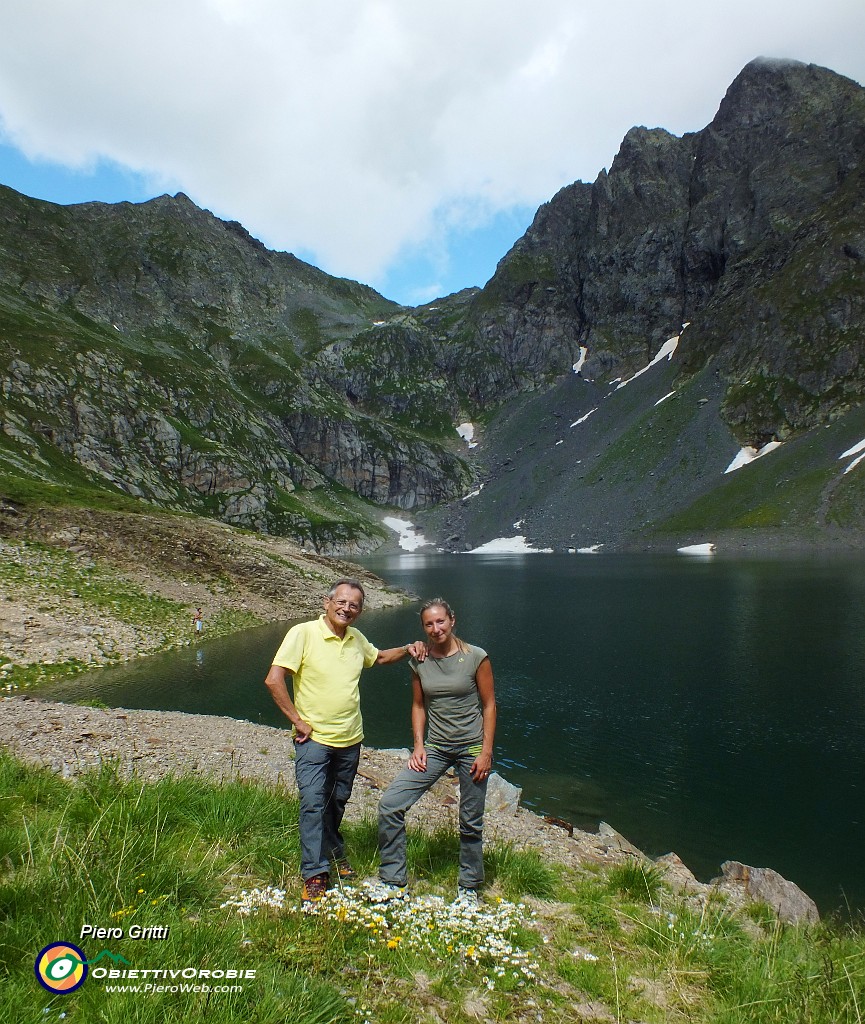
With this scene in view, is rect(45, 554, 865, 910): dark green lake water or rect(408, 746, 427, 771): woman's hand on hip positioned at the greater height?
rect(408, 746, 427, 771): woman's hand on hip

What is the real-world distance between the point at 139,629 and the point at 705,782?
3318cm

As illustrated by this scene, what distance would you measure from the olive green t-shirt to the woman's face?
1.06 feet

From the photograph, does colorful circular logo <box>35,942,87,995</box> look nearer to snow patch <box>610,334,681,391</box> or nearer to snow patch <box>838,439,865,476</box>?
snow patch <box>838,439,865,476</box>

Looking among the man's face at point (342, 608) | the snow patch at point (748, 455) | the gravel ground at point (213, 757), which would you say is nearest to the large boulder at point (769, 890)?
the gravel ground at point (213, 757)

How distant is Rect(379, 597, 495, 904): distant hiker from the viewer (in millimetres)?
6895

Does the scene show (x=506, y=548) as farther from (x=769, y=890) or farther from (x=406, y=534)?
(x=769, y=890)

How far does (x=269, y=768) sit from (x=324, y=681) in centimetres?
973

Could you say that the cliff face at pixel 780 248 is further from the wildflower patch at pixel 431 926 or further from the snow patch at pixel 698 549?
the wildflower patch at pixel 431 926

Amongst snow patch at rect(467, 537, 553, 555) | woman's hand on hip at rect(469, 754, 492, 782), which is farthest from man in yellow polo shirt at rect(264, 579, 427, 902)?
snow patch at rect(467, 537, 553, 555)

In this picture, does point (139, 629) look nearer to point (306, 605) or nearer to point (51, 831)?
point (306, 605)

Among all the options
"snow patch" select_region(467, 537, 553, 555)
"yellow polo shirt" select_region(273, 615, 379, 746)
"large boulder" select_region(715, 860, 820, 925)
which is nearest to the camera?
"yellow polo shirt" select_region(273, 615, 379, 746)

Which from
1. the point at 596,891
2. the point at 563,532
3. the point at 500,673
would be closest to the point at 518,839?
the point at 596,891

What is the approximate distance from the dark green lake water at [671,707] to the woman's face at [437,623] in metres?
10.1

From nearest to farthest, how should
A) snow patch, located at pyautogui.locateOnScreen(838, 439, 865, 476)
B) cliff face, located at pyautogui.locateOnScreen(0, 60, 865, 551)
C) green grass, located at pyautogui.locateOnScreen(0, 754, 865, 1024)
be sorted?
green grass, located at pyautogui.locateOnScreen(0, 754, 865, 1024) < snow patch, located at pyautogui.locateOnScreen(838, 439, 865, 476) < cliff face, located at pyautogui.locateOnScreen(0, 60, 865, 551)
